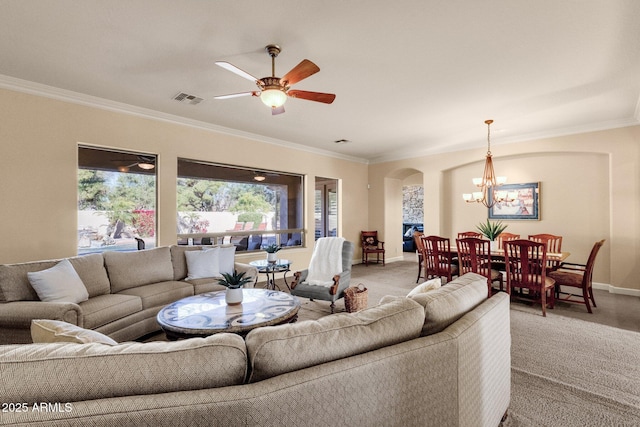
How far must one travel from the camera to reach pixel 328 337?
1.10 metres

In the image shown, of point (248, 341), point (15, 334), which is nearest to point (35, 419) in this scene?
point (248, 341)

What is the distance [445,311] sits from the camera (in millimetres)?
1481

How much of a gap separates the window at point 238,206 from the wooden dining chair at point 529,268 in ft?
13.0

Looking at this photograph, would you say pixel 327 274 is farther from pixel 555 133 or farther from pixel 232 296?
pixel 555 133

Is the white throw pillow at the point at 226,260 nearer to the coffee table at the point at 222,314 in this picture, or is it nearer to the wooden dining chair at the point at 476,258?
the coffee table at the point at 222,314

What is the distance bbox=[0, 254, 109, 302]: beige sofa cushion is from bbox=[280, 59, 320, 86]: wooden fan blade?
9.15 ft

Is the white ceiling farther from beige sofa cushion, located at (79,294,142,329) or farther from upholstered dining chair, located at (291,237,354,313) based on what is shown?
beige sofa cushion, located at (79,294,142,329)

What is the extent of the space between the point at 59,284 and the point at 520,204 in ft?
23.4

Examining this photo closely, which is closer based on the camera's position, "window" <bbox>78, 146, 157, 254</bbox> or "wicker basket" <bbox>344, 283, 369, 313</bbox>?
"wicker basket" <bbox>344, 283, 369, 313</bbox>

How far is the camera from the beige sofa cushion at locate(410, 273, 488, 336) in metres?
1.44

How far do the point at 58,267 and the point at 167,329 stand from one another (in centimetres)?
149

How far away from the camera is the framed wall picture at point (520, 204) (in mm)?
5738

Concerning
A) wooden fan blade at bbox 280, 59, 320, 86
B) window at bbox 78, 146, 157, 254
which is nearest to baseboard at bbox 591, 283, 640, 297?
wooden fan blade at bbox 280, 59, 320, 86

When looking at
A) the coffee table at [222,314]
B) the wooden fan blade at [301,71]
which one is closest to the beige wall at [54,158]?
the coffee table at [222,314]
